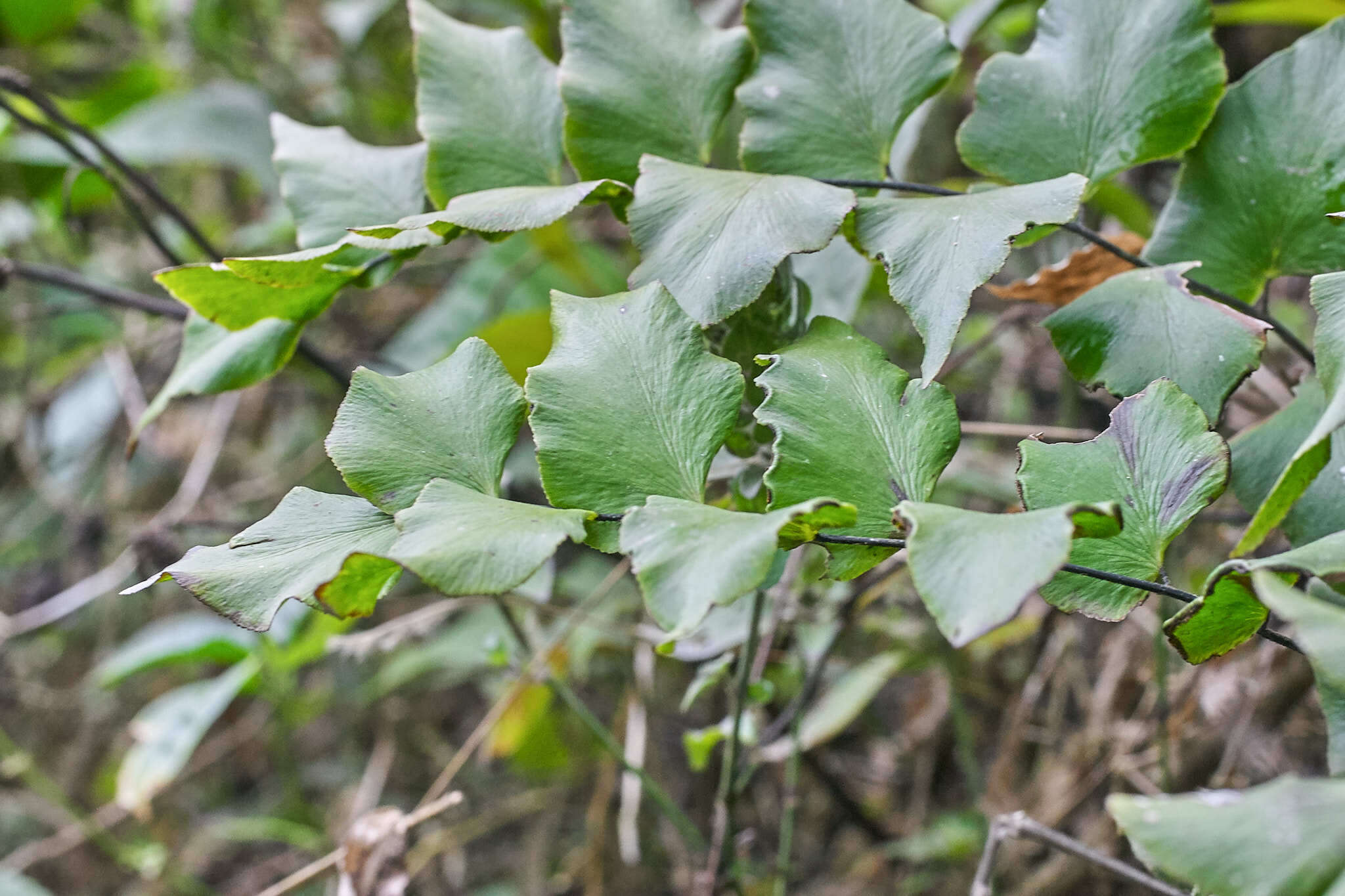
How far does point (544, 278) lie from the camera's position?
4.15ft

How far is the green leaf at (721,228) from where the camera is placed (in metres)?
0.38

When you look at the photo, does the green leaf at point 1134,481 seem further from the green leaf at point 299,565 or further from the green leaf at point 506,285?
the green leaf at point 506,285

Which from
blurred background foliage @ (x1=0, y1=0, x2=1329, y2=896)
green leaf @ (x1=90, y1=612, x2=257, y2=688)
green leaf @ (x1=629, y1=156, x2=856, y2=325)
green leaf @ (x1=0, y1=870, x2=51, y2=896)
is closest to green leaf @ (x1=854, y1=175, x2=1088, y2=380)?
green leaf @ (x1=629, y1=156, x2=856, y2=325)

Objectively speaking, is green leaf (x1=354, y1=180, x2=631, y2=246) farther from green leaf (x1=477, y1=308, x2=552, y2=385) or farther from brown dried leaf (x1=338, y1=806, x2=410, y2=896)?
green leaf (x1=477, y1=308, x2=552, y2=385)

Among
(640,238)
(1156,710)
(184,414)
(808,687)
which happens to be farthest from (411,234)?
(184,414)

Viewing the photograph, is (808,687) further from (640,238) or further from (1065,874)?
(640,238)

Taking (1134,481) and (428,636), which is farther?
(428,636)

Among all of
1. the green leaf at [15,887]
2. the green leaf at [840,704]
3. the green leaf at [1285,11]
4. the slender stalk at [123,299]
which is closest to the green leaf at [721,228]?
the slender stalk at [123,299]

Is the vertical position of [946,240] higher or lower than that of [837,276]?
higher

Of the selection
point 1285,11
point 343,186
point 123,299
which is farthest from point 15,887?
point 1285,11

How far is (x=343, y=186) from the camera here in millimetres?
546

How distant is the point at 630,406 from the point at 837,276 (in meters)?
0.33

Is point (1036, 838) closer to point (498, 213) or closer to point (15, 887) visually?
point (498, 213)

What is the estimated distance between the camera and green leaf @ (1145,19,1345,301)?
0.44m
